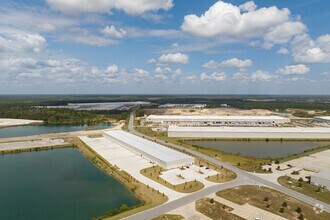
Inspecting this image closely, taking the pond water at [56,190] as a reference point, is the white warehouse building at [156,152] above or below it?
above

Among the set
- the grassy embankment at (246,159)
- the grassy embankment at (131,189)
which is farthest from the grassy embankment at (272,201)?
the grassy embankment at (246,159)

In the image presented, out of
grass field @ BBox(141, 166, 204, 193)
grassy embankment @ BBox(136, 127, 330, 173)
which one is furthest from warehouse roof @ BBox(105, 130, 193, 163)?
grassy embankment @ BBox(136, 127, 330, 173)

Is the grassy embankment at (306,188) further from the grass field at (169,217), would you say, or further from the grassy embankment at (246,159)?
the grass field at (169,217)

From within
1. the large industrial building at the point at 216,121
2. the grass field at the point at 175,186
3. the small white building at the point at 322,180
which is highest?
the large industrial building at the point at 216,121

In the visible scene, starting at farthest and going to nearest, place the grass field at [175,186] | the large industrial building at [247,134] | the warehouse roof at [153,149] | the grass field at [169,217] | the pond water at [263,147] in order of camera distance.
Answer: the large industrial building at [247,134] → the pond water at [263,147] → the warehouse roof at [153,149] → the grass field at [175,186] → the grass field at [169,217]

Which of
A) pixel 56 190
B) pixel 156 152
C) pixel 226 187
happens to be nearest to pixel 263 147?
pixel 156 152

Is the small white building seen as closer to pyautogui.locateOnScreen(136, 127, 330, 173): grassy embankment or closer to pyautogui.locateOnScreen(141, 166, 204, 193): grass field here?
pyautogui.locateOnScreen(136, 127, 330, 173): grassy embankment

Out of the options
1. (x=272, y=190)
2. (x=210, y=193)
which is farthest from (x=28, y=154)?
(x=272, y=190)
